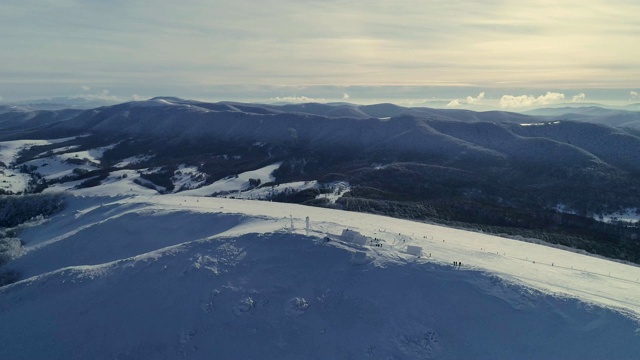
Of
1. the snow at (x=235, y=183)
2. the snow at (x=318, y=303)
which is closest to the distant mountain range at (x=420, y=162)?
the snow at (x=235, y=183)

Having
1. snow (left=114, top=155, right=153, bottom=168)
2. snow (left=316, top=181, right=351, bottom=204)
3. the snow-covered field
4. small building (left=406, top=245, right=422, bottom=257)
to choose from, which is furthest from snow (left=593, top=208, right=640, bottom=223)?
snow (left=114, top=155, right=153, bottom=168)

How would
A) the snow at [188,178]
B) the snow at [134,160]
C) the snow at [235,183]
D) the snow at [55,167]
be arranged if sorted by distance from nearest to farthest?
the snow at [235,183] < the snow at [188,178] < the snow at [55,167] < the snow at [134,160]

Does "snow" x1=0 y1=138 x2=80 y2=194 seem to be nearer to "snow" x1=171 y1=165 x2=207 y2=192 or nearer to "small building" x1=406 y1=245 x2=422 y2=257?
"snow" x1=171 y1=165 x2=207 y2=192

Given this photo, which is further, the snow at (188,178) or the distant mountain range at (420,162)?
the snow at (188,178)

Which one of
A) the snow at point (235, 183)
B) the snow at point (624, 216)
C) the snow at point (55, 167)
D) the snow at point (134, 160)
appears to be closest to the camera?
the snow at point (624, 216)

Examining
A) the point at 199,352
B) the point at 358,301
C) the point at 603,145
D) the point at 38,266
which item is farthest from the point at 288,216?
the point at 603,145

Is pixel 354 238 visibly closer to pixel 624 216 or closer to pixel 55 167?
pixel 624 216

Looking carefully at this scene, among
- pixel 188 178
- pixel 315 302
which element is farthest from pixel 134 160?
pixel 315 302

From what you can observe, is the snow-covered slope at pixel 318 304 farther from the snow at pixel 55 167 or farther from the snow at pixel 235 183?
the snow at pixel 55 167

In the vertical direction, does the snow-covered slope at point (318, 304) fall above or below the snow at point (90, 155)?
above

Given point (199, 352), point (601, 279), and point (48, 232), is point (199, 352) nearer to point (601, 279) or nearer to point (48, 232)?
point (601, 279)
